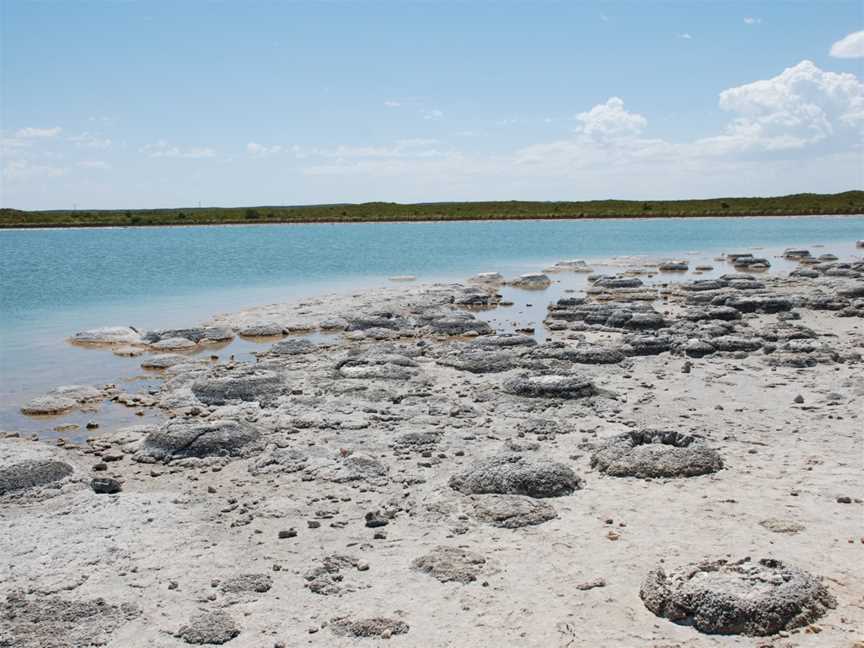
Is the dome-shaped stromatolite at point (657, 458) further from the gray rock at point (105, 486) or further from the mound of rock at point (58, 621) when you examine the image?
the gray rock at point (105, 486)

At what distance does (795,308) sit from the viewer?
2148cm

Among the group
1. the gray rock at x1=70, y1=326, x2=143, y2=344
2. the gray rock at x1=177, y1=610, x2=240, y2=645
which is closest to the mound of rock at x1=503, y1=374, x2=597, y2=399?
the gray rock at x1=177, y1=610, x2=240, y2=645

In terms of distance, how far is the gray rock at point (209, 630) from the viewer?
5852 millimetres

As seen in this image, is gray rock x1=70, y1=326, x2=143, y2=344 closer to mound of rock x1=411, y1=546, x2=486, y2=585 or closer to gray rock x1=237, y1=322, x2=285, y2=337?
gray rock x1=237, y1=322, x2=285, y2=337

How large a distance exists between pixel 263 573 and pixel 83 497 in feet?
10.2

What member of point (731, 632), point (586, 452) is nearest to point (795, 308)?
point (586, 452)

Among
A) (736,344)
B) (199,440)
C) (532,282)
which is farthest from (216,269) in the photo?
(199,440)

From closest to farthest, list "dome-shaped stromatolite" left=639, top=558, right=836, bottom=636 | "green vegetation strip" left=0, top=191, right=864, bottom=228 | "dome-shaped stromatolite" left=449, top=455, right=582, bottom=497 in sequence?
"dome-shaped stromatolite" left=639, top=558, right=836, bottom=636 < "dome-shaped stromatolite" left=449, top=455, right=582, bottom=497 < "green vegetation strip" left=0, top=191, right=864, bottom=228

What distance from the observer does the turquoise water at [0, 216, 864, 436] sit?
62.9 feet

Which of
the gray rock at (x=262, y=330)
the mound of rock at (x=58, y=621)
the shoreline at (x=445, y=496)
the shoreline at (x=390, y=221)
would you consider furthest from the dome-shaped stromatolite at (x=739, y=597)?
the shoreline at (x=390, y=221)

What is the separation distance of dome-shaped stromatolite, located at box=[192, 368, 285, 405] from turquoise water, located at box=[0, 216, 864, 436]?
3067 mm

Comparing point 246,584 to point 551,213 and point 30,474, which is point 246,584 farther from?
point 551,213

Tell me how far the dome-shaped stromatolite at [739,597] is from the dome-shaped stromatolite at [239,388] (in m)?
7.95

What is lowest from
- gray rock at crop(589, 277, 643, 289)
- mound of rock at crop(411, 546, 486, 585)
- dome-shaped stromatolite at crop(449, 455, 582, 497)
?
mound of rock at crop(411, 546, 486, 585)
